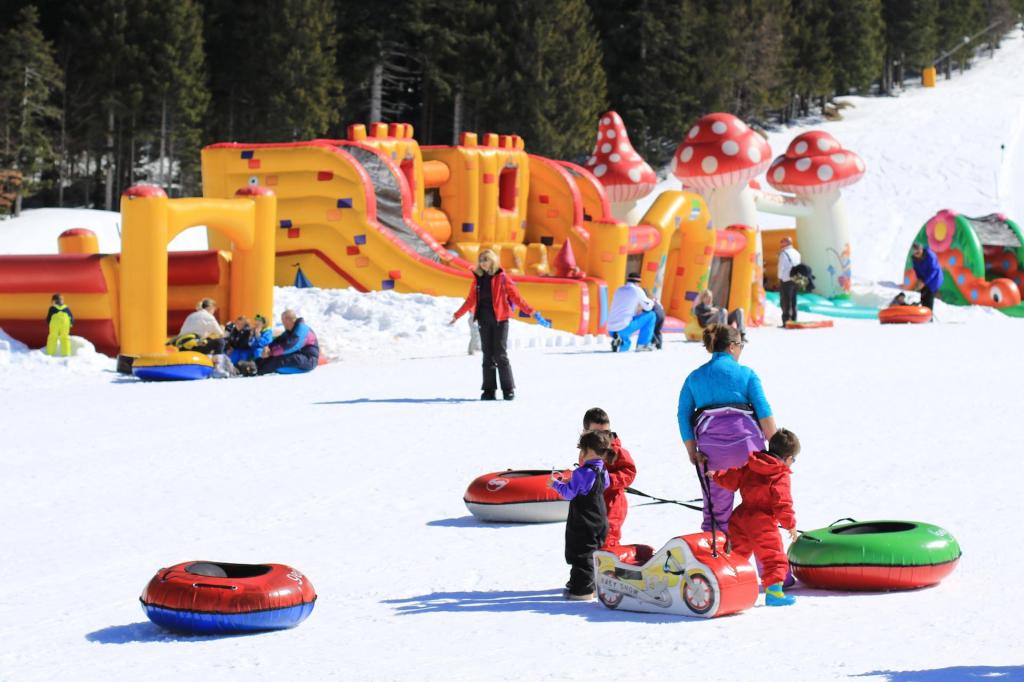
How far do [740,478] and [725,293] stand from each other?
734 inches

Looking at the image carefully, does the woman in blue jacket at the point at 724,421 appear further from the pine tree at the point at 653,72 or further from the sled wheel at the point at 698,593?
the pine tree at the point at 653,72

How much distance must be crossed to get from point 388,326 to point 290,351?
3298mm

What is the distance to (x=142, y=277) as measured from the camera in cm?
1587

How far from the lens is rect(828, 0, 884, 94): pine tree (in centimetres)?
6288

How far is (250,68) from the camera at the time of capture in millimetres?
40812

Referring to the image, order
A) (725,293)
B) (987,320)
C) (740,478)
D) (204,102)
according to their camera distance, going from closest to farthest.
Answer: (740,478) → (987,320) → (725,293) → (204,102)

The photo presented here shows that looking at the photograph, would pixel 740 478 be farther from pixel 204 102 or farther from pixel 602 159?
pixel 204 102

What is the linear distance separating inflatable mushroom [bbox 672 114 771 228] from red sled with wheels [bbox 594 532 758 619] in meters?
20.4

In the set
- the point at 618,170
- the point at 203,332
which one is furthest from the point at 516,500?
the point at 618,170

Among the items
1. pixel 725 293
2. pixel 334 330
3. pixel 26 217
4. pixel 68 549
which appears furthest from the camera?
pixel 26 217


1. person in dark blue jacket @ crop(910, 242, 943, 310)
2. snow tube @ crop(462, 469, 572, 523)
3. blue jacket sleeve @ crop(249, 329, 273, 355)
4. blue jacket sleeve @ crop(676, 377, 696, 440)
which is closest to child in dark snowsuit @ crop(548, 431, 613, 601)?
blue jacket sleeve @ crop(676, 377, 696, 440)

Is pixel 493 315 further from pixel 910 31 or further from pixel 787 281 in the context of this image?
pixel 910 31

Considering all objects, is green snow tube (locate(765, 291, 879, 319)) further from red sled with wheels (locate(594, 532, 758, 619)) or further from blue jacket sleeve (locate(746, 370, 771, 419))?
red sled with wheels (locate(594, 532, 758, 619))

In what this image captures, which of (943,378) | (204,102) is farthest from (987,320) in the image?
(204,102)
